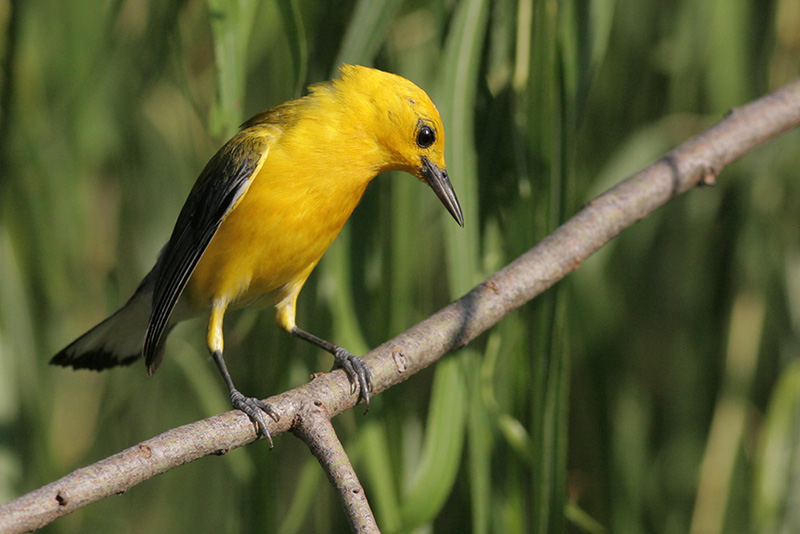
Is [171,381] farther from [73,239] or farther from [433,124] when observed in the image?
[433,124]

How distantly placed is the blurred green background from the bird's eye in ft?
0.51

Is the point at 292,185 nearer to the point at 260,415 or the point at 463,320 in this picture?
the point at 463,320

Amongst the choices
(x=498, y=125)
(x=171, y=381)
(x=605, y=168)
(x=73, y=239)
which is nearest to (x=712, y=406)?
(x=605, y=168)

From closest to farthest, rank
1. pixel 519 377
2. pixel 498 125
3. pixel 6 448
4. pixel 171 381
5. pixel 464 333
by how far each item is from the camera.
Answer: pixel 464 333, pixel 519 377, pixel 498 125, pixel 6 448, pixel 171 381

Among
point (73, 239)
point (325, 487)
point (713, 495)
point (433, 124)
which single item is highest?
point (433, 124)

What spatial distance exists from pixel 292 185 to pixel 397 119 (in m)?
0.37

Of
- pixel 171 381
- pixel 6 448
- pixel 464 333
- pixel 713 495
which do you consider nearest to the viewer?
pixel 464 333

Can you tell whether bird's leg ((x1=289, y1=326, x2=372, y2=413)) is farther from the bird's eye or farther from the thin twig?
the bird's eye

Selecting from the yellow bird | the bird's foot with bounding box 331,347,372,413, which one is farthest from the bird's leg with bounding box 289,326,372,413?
the yellow bird

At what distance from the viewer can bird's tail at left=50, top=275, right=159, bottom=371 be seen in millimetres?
2803

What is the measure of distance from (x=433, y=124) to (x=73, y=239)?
129cm

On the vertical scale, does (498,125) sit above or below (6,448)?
above

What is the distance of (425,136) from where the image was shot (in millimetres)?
2584

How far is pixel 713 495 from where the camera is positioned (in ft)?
9.65
